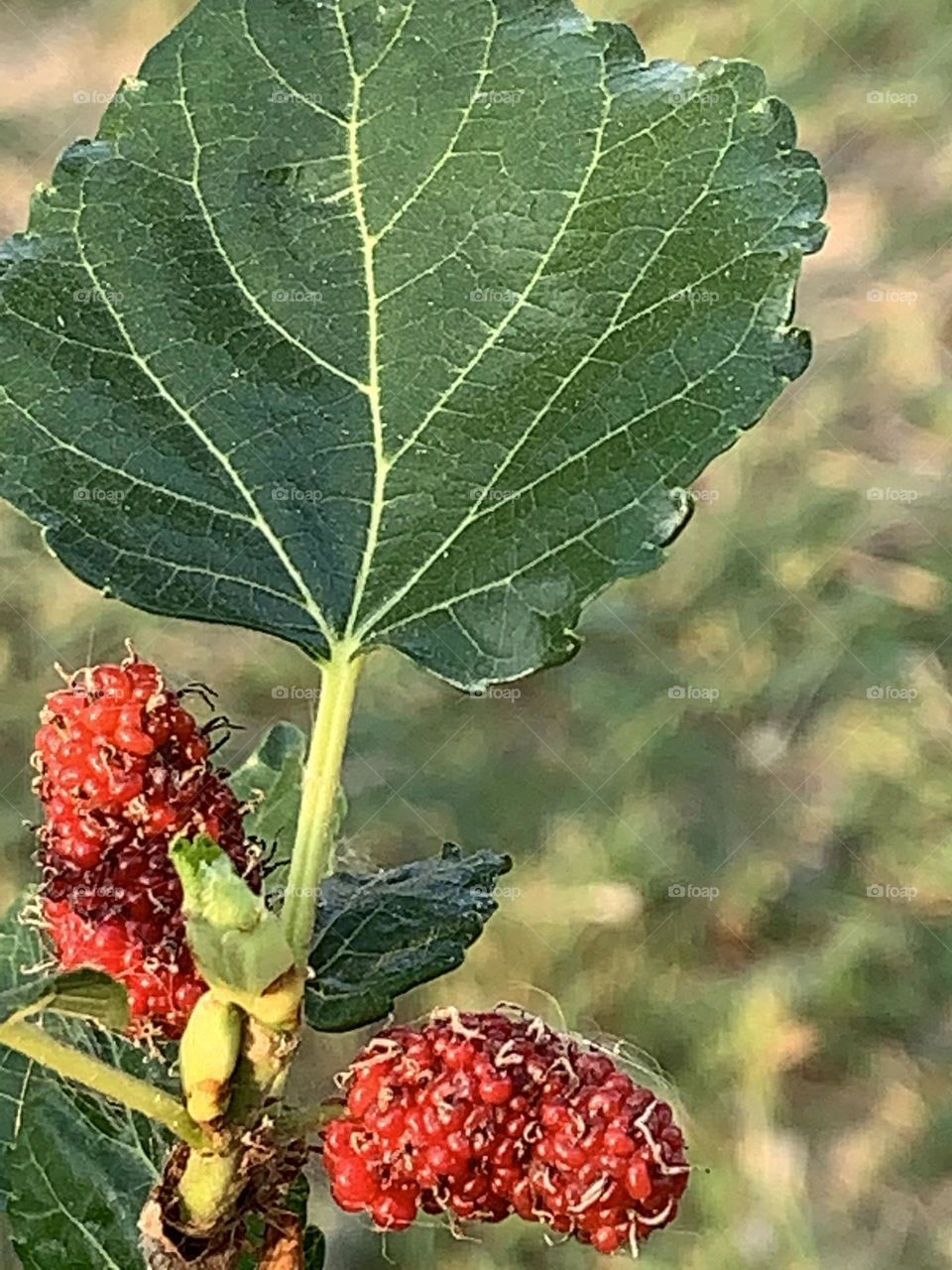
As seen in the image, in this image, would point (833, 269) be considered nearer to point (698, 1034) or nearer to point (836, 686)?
point (836, 686)

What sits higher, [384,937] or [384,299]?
[384,299]

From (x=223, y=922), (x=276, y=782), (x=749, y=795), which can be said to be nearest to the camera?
(x=223, y=922)

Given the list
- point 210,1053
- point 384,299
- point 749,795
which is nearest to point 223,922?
point 210,1053

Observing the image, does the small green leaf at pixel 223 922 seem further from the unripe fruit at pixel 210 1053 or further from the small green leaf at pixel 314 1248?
the small green leaf at pixel 314 1248

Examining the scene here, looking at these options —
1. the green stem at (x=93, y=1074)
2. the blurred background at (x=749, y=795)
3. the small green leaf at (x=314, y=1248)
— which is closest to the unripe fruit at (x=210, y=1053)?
the green stem at (x=93, y=1074)

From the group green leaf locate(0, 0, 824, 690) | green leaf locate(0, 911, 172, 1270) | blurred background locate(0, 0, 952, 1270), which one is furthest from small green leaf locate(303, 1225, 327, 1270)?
blurred background locate(0, 0, 952, 1270)

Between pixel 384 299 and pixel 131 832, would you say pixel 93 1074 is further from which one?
pixel 384 299

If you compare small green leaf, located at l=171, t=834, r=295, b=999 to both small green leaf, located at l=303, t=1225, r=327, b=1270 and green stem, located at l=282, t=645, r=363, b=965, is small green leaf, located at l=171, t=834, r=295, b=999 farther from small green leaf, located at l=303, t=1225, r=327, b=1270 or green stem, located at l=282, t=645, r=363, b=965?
small green leaf, located at l=303, t=1225, r=327, b=1270
